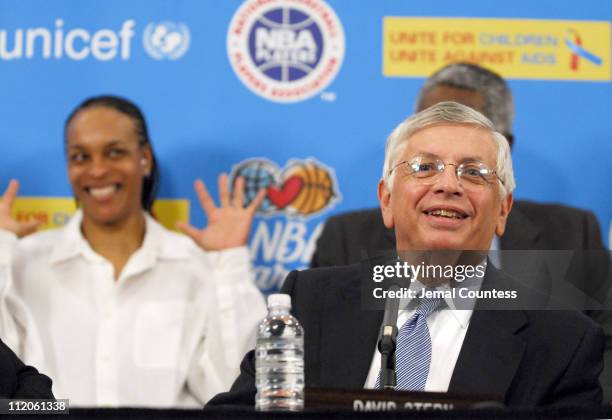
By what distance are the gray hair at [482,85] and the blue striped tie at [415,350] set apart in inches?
56.2

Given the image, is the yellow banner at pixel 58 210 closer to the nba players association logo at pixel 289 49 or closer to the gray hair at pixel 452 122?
the nba players association logo at pixel 289 49

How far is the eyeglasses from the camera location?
240cm

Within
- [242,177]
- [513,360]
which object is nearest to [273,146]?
[242,177]

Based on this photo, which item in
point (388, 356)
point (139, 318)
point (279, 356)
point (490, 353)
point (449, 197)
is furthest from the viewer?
point (139, 318)

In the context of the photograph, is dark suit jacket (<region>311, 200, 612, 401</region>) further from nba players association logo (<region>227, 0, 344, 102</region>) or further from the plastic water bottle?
the plastic water bottle

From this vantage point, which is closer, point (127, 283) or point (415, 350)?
point (415, 350)

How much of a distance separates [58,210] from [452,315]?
1.96 meters

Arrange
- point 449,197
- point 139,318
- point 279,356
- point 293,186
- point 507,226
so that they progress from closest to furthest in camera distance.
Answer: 1. point 279,356
2. point 449,197
3. point 139,318
4. point 507,226
5. point 293,186

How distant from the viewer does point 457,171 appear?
2398 millimetres

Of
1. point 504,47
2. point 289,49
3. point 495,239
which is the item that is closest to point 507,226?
point 495,239

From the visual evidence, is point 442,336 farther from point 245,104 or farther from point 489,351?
point 245,104

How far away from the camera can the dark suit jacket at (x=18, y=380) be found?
2186mm

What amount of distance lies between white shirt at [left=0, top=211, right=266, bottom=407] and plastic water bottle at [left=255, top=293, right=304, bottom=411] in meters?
1.41

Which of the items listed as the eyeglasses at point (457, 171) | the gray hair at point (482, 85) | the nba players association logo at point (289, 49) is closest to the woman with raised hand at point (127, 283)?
the nba players association logo at point (289, 49)
